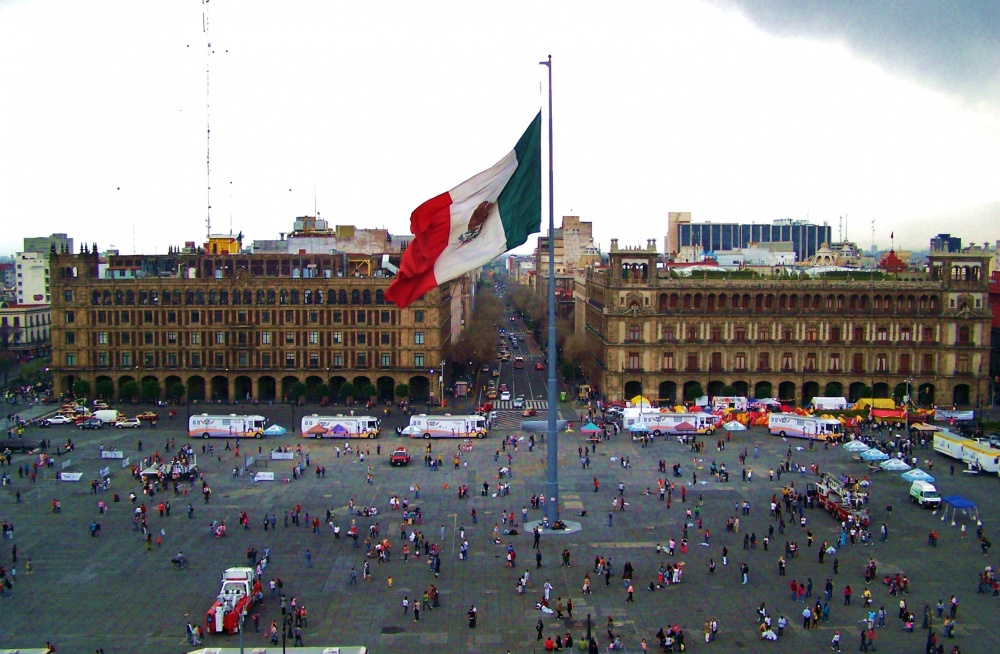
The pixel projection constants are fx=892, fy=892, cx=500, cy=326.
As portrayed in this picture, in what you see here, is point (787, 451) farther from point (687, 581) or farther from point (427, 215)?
point (427, 215)

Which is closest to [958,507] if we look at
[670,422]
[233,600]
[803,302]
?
[670,422]

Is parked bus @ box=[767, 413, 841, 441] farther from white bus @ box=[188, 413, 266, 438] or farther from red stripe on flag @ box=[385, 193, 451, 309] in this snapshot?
red stripe on flag @ box=[385, 193, 451, 309]

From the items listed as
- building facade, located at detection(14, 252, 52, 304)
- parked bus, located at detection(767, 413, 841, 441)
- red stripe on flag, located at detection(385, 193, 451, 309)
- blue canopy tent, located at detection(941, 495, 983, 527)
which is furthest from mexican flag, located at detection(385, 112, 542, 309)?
building facade, located at detection(14, 252, 52, 304)

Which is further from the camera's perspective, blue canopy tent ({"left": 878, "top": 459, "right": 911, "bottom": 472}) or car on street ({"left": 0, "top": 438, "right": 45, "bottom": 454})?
car on street ({"left": 0, "top": 438, "right": 45, "bottom": 454})

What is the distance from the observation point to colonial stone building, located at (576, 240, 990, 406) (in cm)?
10056

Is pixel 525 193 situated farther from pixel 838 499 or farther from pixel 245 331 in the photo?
pixel 245 331

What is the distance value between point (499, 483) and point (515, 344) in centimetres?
10873

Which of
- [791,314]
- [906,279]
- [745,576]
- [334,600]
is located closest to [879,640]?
[745,576]

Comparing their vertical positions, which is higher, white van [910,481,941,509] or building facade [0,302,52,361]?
building facade [0,302,52,361]

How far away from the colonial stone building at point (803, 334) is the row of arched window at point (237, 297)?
28.9 metres

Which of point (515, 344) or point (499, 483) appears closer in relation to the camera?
point (499, 483)

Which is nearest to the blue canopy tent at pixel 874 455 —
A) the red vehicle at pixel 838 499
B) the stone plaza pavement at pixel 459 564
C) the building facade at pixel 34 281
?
the stone plaza pavement at pixel 459 564

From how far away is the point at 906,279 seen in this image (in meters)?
103

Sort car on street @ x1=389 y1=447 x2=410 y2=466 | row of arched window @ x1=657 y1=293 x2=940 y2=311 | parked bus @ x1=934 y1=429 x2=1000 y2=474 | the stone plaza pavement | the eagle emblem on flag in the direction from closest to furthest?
the eagle emblem on flag, the stone plaza pavement, parked bus @ x1=934 y1=429 x2=1000 y2=474, car on street @ x1=389 y1=447 x2=410 y2=466, row of arched window @ x1=657 y1=293 x2=940 y2=311
